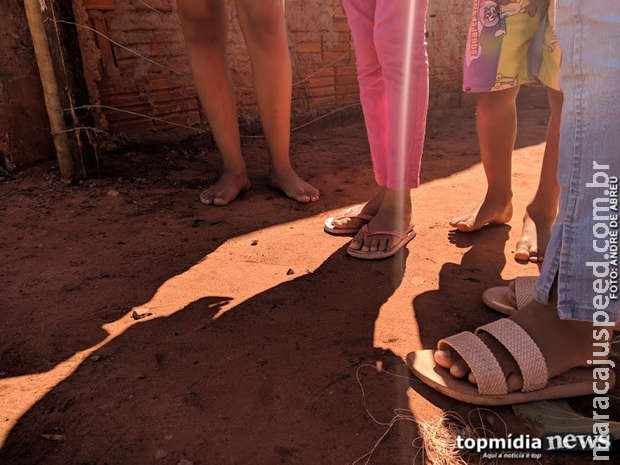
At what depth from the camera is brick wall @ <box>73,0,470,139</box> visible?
2.98 metres

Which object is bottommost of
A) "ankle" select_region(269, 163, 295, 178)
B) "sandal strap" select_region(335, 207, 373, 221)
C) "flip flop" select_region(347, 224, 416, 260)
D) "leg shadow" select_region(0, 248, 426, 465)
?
"leg shadow" select_region(0, 248, 426, 465)

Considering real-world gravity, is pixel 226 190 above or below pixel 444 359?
above

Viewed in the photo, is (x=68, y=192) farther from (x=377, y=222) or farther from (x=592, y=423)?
(x=592, y=423)

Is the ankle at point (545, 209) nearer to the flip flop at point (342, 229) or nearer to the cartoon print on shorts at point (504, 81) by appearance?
the cartoon print on shorts at point (504, 81)

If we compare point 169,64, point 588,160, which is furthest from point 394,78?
point 169,64

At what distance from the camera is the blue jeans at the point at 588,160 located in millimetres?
865

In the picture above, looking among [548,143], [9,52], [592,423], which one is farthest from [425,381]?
[9,52]

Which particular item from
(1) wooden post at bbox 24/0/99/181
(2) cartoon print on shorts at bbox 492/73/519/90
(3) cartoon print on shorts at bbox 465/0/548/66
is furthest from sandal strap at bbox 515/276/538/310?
(1) wooden post at bbox 24/0/99/181

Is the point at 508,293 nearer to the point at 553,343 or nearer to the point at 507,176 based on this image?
the point at 553,343

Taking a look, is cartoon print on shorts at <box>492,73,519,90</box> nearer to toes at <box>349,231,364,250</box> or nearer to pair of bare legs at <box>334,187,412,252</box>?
pair of bare legs at <box>334,187,412,252</box>

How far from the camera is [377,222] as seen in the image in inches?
75.9

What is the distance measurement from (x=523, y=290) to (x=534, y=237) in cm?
52

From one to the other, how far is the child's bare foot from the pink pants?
0.31 meters

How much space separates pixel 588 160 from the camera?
0.91 metres
